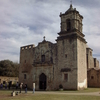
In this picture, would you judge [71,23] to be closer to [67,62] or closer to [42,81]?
[67,62]

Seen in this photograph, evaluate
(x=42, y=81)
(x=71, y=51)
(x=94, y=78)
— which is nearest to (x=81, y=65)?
(x=71, y=51)

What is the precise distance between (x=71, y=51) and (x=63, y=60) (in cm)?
202

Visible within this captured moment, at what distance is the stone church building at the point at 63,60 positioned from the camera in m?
24.9

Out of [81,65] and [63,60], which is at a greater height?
[63,60]

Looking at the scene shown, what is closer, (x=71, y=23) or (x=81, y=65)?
(x=81, y=65)

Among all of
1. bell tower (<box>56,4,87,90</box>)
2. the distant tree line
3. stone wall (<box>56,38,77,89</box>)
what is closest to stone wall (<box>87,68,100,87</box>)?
bell tower (<box>56,4,87,90</box>)

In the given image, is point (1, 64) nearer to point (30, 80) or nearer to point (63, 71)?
point (30, 80)

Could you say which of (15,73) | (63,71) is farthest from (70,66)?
(15,73)

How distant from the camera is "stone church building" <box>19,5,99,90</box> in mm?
24859

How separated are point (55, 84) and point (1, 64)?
1379 inches

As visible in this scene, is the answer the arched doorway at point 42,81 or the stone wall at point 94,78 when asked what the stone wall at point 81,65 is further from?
the stone wall at point 94,78

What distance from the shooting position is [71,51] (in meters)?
25.4

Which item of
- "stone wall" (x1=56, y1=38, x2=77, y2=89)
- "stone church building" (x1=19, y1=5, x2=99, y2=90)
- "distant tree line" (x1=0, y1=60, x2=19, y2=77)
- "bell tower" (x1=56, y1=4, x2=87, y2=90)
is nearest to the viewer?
"stone wall" (x1=56, y1=38, x2=77, y2=89)

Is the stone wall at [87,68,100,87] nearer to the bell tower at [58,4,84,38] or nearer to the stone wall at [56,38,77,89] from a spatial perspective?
the bell tower at [58,4,84,38]
